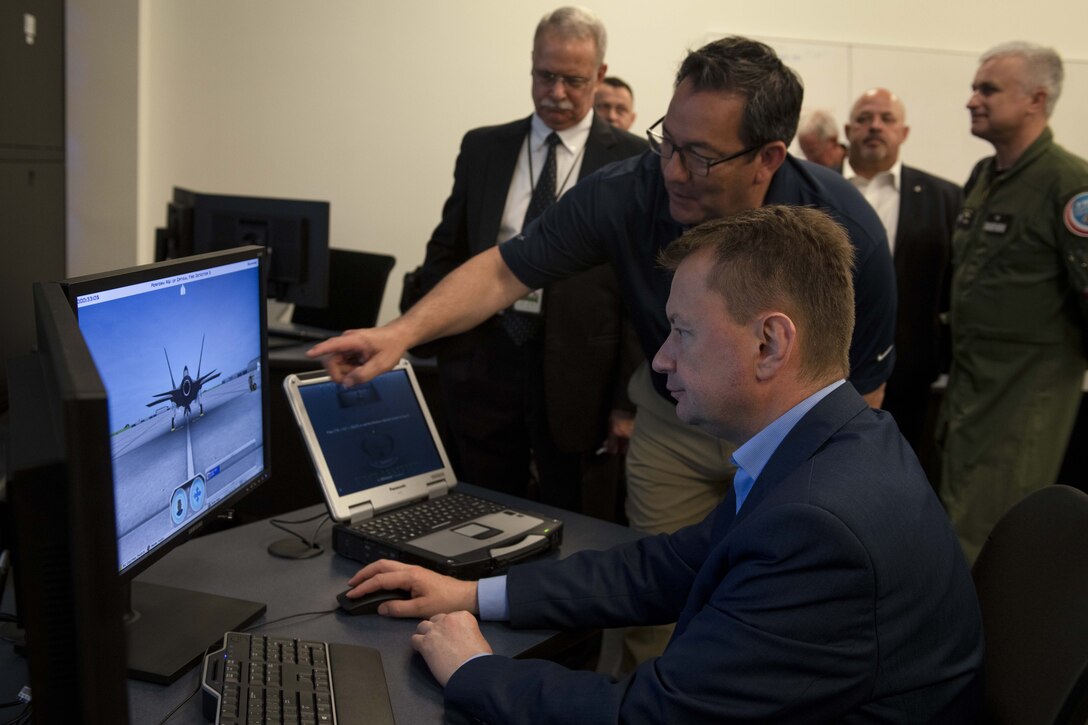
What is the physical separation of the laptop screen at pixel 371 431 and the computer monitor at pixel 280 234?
182 centimetres

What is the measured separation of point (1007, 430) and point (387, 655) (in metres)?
2.48

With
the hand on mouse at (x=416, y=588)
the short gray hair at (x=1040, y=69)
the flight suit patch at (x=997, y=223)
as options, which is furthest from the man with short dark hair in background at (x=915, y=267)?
the hand on mouse at (x=416, y=588)

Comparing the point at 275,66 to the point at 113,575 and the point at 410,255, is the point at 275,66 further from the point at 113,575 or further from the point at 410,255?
the point at 113,575

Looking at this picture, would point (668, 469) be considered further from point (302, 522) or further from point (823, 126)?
point (823, 126)

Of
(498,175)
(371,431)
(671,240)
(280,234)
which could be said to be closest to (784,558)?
(371,431)

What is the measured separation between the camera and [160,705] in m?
1.21

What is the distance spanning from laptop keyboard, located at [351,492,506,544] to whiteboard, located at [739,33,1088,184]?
4137 mm

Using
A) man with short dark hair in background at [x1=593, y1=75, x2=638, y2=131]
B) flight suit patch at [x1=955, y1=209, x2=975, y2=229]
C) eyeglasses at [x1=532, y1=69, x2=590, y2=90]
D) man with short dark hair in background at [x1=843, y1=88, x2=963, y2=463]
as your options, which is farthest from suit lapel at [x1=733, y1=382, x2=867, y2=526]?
man with short dark hair in background at [x1=593, y1=75, x2=638, y2=131]

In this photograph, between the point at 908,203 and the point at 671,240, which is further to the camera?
the point at 908,203

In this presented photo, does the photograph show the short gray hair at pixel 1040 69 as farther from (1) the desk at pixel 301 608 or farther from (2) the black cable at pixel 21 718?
(2) the black cable at pixel 21 718

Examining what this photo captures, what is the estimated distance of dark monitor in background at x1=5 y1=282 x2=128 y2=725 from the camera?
2.12ft

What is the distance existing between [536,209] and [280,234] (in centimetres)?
111

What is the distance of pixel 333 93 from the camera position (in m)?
5.04

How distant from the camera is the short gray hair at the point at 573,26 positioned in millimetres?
2914
